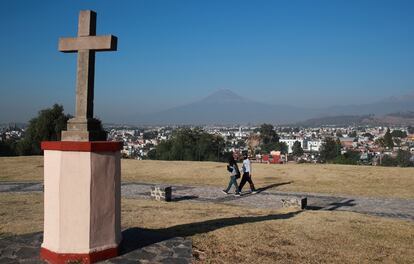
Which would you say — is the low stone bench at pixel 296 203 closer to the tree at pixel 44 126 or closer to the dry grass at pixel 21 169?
the dry grass at pixel 21 169

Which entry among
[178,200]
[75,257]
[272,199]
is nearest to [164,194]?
[178,200]

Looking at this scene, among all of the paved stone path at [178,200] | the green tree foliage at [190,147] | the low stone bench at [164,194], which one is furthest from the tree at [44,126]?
the low stone bench at [164,194]

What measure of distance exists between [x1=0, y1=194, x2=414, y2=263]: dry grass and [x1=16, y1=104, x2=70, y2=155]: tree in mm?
29553

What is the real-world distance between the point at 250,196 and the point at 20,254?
10.7m

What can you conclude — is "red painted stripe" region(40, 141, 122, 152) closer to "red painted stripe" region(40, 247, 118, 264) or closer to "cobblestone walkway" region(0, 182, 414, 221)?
"red painted stripe" region(40, 247, 118, 264)

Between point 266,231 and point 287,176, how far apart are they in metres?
13.9

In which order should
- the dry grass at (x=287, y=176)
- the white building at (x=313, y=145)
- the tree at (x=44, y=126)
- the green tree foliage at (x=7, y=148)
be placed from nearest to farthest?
the dry grass at (x=287, y=176), the tree at (x=44, y=126), the green tree foliage at (x=7, y=148), the white building at (x=313, y=145)

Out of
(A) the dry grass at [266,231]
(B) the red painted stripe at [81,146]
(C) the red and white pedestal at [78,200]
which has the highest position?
(B) the red painted stripe at [81,146]

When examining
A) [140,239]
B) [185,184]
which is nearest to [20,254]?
[140,239]

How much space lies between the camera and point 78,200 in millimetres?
6770

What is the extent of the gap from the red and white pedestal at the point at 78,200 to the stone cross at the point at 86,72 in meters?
0.34

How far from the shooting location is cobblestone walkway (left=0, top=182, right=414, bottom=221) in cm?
1418

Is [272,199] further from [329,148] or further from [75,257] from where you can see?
[329,148]

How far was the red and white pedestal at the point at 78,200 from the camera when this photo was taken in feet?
22.1
